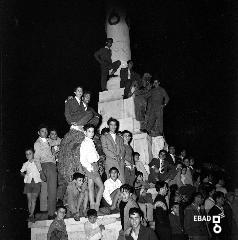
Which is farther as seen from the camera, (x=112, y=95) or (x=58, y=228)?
(x=112, y=95)

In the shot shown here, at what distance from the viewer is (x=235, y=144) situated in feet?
66.1

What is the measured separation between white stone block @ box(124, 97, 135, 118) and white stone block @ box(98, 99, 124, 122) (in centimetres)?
13

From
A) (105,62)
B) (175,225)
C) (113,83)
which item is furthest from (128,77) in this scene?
(175,225)

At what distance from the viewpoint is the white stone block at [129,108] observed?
1197cm

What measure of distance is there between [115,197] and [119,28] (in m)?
8.23

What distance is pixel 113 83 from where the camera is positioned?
13109 mm

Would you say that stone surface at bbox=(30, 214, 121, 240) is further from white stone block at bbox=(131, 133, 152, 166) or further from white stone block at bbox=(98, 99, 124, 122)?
white stone block at bbox=(98, 99, 124, 122)

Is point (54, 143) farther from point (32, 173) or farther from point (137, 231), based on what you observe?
point (137, 231)

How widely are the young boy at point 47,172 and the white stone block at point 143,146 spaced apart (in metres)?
3.84

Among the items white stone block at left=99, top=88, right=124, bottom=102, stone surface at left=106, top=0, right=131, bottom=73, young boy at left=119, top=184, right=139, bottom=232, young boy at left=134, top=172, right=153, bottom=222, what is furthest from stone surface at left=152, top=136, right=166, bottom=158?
young boy at left=119, top=184, right=139, bottom=232

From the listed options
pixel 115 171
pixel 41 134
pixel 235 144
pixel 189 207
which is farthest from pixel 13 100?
pixel 235 144

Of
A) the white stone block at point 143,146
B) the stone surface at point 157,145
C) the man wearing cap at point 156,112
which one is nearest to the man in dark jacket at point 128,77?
the man wearing cap at point 156,112

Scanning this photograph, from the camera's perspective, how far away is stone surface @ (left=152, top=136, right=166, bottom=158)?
1160 cm

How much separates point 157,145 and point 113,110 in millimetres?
1895
